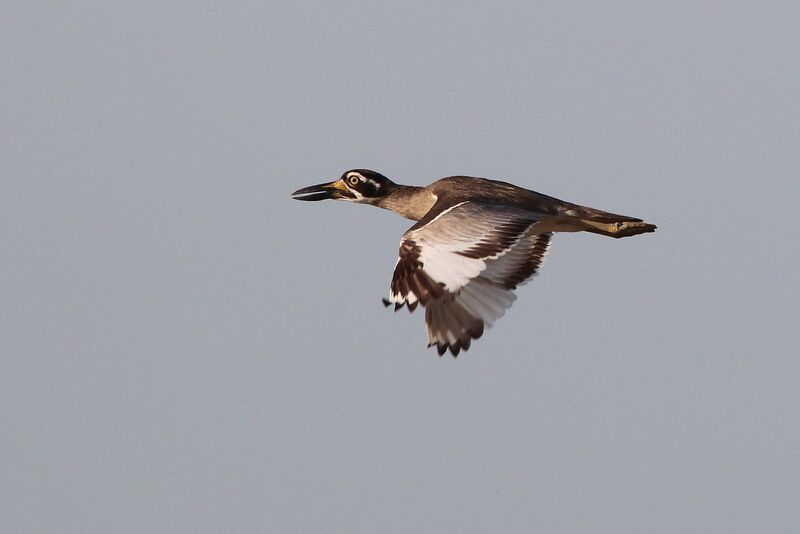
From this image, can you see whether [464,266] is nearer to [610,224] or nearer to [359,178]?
[610,224]

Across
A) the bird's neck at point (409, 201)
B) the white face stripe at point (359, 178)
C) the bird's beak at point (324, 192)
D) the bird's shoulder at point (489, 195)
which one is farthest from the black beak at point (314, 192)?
the bird's shoulder at point (489, 195)

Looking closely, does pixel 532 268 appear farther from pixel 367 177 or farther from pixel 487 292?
pixel 367 177

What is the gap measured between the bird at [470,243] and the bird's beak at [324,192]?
756 millimetres

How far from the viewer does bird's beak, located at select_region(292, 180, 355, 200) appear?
26.9 m

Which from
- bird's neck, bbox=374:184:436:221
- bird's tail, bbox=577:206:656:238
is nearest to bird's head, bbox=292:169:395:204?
bird's neck, bbox=374:184:436:221

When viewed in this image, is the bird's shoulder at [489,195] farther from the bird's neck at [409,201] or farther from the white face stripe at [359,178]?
the white face stripe at [359,178]

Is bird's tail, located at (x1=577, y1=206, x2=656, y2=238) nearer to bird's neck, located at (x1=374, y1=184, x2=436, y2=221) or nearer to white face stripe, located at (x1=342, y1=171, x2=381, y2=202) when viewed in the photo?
bird's neck, located at (x1=374, y1=184, x2=436, y2=221)

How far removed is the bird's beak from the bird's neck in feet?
2.21

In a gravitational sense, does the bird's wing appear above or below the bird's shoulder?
below

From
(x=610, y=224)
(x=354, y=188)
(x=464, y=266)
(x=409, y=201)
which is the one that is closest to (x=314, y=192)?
(x=354, y=188)

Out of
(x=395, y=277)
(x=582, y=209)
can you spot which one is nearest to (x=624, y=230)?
(x=582, y=209)

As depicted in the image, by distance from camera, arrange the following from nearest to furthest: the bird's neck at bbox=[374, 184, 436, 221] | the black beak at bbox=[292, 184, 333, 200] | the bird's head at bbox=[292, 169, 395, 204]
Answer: the bird's neck at bbox=[374, 184, 436, 221] < the bird's head at bbox=[292, 169, 395, 204] < the black beak at bbox=[292, 184, 333, 200]

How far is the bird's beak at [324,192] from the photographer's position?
88.1 feet

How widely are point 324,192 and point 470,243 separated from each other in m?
6.89
